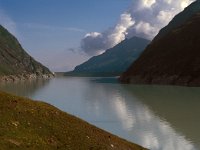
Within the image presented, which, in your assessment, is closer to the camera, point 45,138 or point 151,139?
point 45,138

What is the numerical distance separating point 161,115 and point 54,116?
42.3 metres

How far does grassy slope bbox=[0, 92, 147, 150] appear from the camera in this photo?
79.8 feet

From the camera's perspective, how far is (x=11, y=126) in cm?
2580

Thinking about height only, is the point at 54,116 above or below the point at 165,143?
above

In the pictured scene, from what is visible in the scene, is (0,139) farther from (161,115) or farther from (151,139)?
(161,115)

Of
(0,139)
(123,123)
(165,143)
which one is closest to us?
(0,139)

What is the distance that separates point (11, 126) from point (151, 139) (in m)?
21.7

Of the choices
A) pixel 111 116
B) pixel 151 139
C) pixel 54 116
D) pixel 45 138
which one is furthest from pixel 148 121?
→ pixel 45 138

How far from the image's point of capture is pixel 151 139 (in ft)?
144

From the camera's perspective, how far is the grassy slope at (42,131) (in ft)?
79.8

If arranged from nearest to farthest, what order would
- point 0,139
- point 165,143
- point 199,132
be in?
1. point 0,139
2. point 165,143
3. point 199,132

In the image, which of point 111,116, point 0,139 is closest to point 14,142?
point 0,139

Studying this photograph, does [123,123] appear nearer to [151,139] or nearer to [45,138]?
[151,139]

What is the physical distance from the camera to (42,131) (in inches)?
1031
